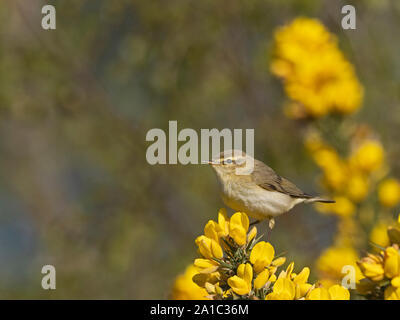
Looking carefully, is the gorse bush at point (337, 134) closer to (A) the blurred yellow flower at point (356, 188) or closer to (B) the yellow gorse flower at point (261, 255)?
(A) the blurred yellow flower at point (356, 188)

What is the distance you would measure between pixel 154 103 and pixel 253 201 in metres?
3.42

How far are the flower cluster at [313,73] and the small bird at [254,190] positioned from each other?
0.85 m

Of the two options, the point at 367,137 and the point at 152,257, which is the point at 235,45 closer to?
the point at 367,137

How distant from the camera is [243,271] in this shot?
7.09 feet

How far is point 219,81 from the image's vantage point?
602 cm

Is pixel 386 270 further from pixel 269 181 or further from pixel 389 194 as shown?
pixel 389 194

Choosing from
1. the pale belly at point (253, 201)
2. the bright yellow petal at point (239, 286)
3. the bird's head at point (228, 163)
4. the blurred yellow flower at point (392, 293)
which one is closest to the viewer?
the blurred yellow flower at point (392, 293)

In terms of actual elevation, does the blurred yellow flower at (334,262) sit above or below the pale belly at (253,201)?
below

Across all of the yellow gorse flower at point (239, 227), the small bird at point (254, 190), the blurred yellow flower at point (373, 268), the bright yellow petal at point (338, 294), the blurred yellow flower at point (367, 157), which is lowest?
the bright yellow petal at point (338, 294)

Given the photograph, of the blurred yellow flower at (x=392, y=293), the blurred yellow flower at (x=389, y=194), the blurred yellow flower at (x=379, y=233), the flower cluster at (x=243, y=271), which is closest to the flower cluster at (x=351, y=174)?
the blurred yellow flower at (x=389, y=194)

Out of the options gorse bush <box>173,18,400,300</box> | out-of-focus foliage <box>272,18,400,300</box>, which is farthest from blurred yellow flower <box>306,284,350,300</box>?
out-of-focus foliage <box>272,18,400,300</box>

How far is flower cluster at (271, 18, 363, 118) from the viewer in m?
4.38

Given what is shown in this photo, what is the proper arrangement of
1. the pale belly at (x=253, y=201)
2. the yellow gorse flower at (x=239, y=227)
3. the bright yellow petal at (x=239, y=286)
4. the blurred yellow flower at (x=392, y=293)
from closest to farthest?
the blurred yellow flower at (x=392, y=293) → the bright yellow petal at (x=239, y=286) → the yellow gorse flower at (x=239, y=227) → the pale belly at (x=253, y=201)

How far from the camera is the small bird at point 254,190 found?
3381mm
